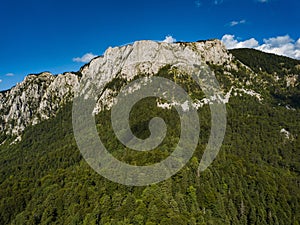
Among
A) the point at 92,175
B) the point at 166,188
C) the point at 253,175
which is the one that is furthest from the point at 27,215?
the point at 253,175

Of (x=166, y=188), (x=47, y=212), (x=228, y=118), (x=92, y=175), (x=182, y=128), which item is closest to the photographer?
(x=166, y=188)

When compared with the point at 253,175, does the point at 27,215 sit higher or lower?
higher

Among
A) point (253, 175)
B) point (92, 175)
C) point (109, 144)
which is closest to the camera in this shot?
point (92, 175)

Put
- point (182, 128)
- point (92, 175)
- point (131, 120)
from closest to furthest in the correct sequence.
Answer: point (92, 175) < point (182, 128) < point (131, 120)

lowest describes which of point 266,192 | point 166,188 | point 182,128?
point 266,192

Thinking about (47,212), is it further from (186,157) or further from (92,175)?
(186,157)

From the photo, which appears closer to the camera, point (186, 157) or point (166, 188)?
point (166, 188)

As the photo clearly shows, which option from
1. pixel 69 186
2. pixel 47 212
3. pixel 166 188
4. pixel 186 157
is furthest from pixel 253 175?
pixel 47 212

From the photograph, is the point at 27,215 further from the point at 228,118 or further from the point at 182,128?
the point at 228,118

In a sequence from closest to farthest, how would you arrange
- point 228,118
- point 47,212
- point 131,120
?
point 47,212 < point 131,120 < point 228,118
